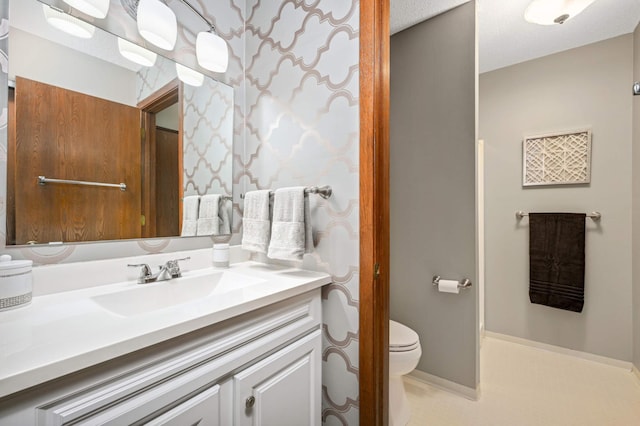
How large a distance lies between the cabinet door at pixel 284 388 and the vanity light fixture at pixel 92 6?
129 centimetres

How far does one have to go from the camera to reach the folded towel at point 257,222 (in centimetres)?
119

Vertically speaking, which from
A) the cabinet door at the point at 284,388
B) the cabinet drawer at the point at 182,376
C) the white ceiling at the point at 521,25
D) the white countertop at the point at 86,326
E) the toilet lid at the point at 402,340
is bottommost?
the toilet lid at the point at 402,340

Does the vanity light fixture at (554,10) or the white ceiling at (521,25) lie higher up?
the white ceiling at (521,25)

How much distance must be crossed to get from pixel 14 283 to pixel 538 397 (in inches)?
101

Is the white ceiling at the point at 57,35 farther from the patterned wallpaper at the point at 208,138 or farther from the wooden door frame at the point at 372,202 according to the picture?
the wooden door frame at the point at 372,202

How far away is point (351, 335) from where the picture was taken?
41.4 inches

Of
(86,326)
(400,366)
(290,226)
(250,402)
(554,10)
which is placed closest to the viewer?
(86,326)

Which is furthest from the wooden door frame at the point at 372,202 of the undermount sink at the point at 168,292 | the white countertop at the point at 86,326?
the undermount sink at the point at 168,292

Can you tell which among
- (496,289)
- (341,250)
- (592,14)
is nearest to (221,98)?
(341,250)

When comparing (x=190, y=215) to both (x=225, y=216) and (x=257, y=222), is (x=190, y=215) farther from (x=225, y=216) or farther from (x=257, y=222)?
(x=257, y=222)

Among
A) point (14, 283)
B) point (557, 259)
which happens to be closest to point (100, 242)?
point (14, 283)

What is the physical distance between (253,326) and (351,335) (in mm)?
419

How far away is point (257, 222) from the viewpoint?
1211 millimetres

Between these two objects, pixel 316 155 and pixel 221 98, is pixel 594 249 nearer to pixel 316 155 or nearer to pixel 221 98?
pixel 316 155
